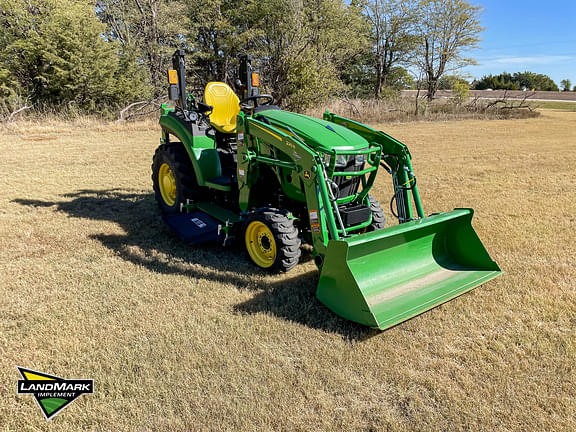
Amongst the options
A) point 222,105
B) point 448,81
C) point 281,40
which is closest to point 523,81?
point 448,81

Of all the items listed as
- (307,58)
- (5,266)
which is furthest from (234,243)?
(307,58)

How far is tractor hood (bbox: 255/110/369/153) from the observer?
3.68 meters

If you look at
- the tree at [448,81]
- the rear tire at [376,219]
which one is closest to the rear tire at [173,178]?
the rear tire at [376,219]

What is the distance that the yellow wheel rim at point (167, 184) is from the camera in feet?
18.4

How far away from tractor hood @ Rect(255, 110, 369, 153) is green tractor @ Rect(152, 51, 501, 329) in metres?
0.01

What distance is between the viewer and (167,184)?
5.71 m

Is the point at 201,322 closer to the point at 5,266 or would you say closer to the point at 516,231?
the point at 5,266

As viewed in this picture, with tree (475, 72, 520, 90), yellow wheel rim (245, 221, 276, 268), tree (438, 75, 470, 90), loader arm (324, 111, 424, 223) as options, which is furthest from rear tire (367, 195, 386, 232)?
tree (475, 72, 520, 90)

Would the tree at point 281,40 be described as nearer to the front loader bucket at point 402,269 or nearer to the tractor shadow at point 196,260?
the tractor shadow at point 196,260

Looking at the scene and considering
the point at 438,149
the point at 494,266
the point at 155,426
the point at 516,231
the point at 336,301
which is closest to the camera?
the point at 155,426

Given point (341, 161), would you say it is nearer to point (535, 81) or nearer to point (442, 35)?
point (442, 35)

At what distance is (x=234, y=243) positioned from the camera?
473 centimetres

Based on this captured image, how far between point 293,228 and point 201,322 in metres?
1.16

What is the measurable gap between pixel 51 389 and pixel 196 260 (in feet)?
6.42
